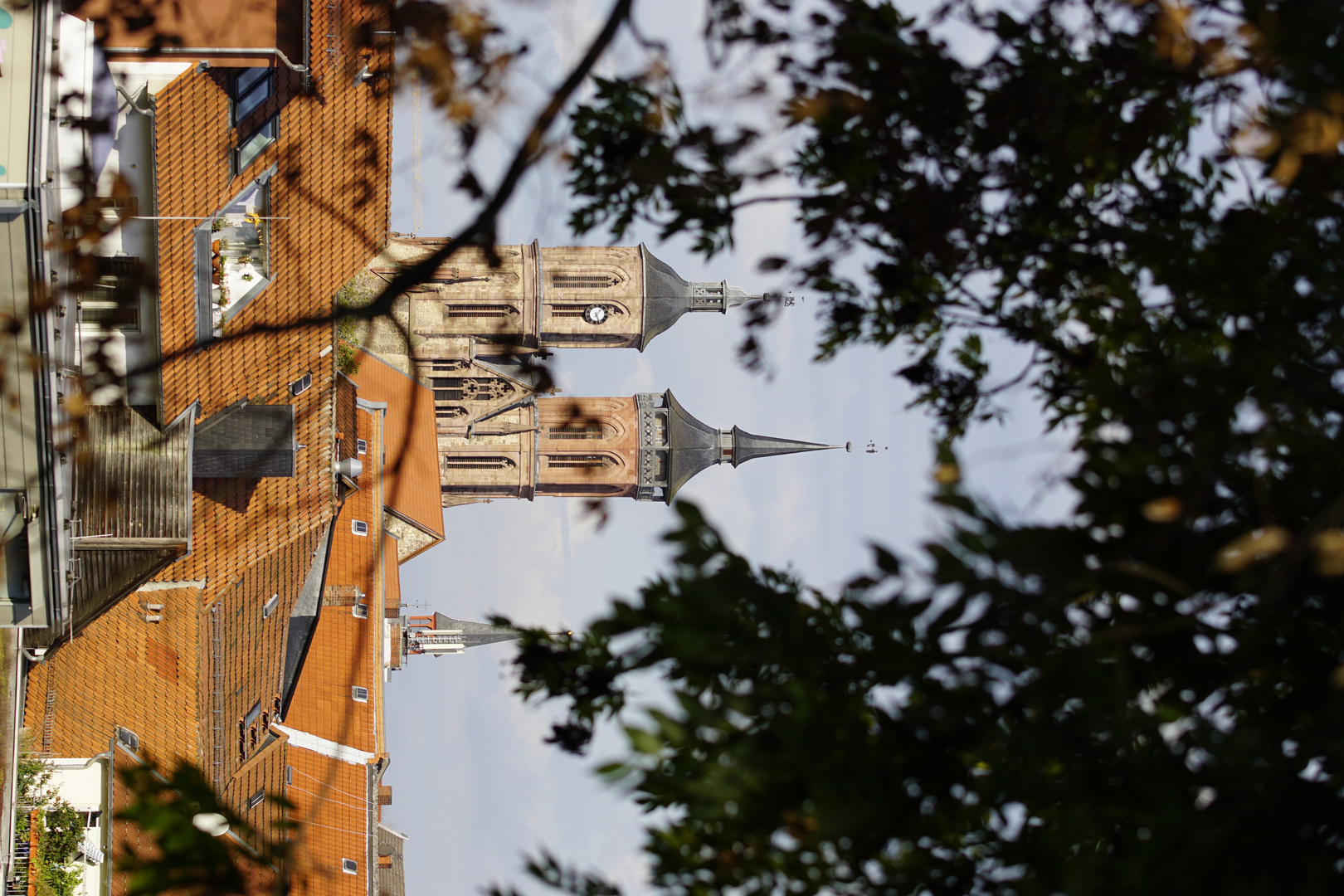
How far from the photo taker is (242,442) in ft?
60.0

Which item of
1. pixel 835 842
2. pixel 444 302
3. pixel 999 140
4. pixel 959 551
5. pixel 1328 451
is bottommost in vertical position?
pixel 835 842

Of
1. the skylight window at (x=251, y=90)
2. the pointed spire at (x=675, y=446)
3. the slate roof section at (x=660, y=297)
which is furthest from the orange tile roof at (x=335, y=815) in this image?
the slate roof section at (x=660, y=297)

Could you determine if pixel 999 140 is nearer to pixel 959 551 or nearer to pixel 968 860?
pixel 959 551

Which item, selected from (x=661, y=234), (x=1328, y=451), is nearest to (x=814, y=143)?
(x=661, y=234)

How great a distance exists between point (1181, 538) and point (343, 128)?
18408 millimetres

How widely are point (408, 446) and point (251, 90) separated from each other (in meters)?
12.2

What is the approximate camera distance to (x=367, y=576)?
25.9 meters

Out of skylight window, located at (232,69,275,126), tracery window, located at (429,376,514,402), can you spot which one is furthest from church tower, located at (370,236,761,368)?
skylight window, located at (232,69,275,126)

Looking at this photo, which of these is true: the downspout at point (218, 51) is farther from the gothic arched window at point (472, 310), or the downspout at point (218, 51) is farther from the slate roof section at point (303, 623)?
the gothic arched window at point (472, 310)

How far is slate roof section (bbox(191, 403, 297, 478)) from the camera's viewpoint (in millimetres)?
18250

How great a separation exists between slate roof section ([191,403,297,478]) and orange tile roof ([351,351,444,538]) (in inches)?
348

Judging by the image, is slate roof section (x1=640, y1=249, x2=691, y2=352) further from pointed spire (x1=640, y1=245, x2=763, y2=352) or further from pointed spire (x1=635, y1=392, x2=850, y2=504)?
pointed spire (x1=635, y1=392, x2=850, y2=504)

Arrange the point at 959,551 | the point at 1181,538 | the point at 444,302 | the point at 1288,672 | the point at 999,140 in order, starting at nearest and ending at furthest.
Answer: the point at 959,551
the point at 1181,538
the point at 1288,672
the point at 999,140
the point at 444,302

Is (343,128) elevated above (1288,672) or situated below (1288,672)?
above
